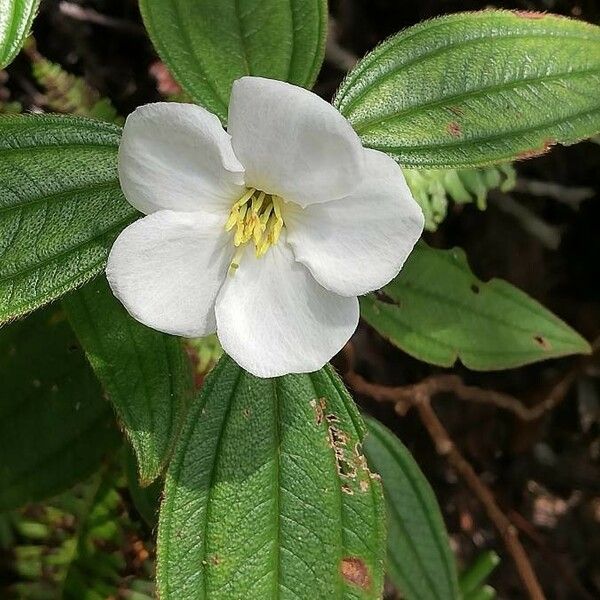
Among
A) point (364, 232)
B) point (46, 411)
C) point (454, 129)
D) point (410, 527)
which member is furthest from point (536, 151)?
point (46, 411)

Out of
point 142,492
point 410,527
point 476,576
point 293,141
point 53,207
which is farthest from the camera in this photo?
point 476,576

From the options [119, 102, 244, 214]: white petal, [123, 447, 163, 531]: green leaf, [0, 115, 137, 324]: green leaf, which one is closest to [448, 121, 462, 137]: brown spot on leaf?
[119, 102, 244, 214]: white petal

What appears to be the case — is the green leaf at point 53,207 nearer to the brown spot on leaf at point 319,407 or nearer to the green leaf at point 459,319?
the brown spot on leaf at point 319,407

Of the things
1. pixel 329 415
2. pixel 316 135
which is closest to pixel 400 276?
pixel 329 415

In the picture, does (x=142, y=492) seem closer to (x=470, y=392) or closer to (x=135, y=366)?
(x=135, y=366)

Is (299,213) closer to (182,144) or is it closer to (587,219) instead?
(182,144)

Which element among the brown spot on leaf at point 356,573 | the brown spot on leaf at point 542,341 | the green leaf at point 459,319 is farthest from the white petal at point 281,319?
the brown spot on leaf at point 542,341
